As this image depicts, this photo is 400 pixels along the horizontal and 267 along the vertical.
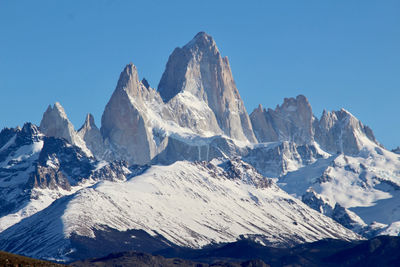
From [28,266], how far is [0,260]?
13.8 feet

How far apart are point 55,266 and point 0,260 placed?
741 centimetres

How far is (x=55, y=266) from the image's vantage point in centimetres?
14525

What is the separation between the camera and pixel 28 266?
143000 mm

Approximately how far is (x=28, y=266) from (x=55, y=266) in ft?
13.1

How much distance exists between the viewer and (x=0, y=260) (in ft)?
473
